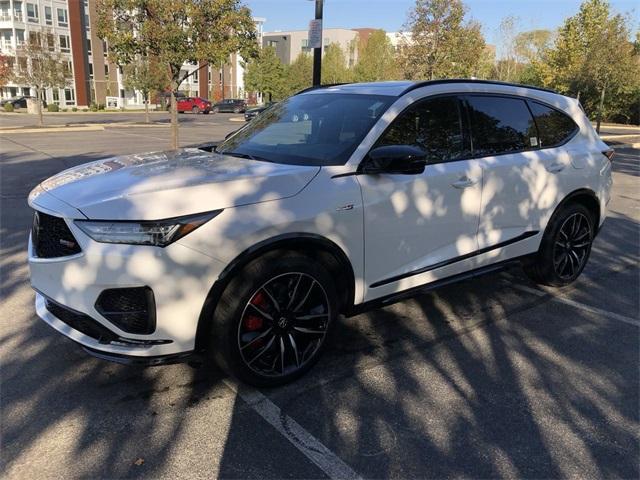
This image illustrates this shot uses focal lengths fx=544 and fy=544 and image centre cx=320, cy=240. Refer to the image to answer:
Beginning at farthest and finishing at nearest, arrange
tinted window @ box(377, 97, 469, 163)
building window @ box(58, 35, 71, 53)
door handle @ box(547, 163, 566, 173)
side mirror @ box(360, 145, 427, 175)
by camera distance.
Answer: building window @ box(58, 35, 71, 53) < door handle @ box(547, 163, 566, 173) < tinted window @ box(377, 97, 469, 163) < side mirror @ box(360, 145, 427, 175)

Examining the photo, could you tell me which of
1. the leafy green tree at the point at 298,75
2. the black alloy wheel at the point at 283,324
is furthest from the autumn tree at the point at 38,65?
the black alloy wheel at the point at 283,324

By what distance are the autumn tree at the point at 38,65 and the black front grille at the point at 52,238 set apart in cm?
2858

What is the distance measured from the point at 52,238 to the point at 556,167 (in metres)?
3.92

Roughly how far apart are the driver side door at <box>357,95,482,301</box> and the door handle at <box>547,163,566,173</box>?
0.92 m

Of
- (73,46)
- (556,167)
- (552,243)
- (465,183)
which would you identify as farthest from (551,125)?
(73,46)

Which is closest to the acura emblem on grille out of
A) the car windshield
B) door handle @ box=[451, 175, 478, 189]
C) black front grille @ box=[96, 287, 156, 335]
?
black front grille @ box=[96, 287, 156, 335]

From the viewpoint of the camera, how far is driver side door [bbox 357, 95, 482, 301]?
3512 mm

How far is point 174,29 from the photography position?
14086 mm

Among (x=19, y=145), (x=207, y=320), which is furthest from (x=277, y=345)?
(x=19, y=145)

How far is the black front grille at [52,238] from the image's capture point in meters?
2.90

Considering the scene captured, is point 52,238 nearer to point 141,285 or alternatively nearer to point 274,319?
point 141,285

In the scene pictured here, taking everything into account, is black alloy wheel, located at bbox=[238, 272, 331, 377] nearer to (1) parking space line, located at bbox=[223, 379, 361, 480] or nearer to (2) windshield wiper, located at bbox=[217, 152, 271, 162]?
(1) parking space line, located at bbox=[223, 379, 361, 480]

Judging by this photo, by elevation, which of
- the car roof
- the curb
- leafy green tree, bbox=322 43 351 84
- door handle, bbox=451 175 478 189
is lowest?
the curb

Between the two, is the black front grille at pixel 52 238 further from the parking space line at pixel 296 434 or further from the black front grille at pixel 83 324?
the parking space line at pixel 296 434
